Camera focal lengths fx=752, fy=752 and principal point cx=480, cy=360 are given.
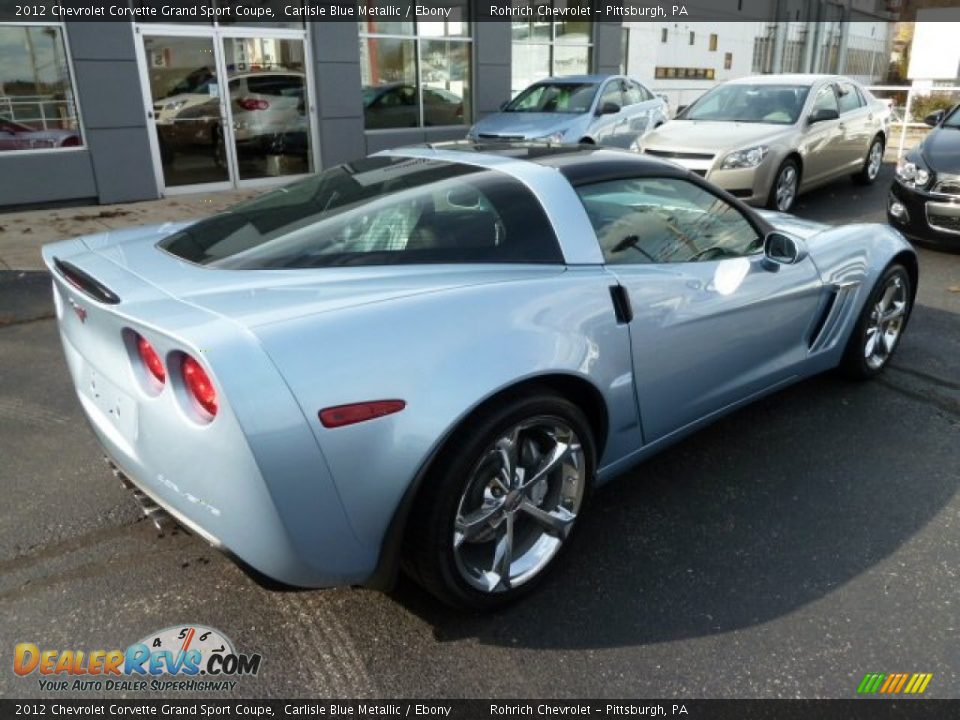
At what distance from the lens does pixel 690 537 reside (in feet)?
9.55

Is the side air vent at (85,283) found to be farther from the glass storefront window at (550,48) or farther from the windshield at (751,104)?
the glass storefront window at (550,48)

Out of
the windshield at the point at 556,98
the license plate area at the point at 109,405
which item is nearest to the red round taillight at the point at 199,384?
the license plate area at the point at 109,405

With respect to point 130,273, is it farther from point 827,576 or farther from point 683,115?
point 683,115

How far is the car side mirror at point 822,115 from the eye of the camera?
28.4ft

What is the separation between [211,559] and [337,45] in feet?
32.9

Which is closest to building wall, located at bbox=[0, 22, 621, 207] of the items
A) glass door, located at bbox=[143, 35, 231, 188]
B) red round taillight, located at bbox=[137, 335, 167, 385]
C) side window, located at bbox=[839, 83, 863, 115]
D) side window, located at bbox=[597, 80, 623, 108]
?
glass door, located at bbox=[143, 35, 231, 188]

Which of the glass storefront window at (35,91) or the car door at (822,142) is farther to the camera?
the glass storefront window at (35,91)

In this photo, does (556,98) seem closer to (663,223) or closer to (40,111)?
(40,111)

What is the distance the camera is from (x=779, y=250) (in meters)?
3.31

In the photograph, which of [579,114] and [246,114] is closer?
[579,114]

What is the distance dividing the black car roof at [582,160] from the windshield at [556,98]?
7.63 metres

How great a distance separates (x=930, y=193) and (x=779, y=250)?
4.57 metres

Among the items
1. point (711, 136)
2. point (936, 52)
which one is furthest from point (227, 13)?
point (936, 52)
